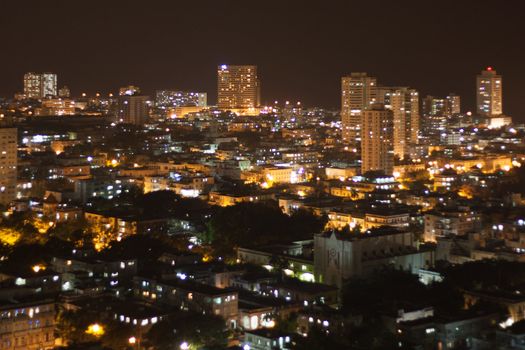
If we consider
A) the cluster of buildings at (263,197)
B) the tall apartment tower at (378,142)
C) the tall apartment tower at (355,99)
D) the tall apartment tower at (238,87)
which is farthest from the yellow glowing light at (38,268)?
the tall apartment tower at (238,87)

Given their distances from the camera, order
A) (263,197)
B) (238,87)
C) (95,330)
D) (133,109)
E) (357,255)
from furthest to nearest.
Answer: (238,87) → (133,109) → (263,197) → (357,255) → (95,330)

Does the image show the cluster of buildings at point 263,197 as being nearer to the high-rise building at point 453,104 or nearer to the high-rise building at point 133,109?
the high-rise building at point 133,109

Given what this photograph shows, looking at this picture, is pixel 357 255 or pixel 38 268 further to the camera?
pixel 357 255

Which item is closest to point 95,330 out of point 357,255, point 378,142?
point 357,255

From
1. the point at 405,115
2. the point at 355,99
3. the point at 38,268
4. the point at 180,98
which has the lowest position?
the point at 38,268

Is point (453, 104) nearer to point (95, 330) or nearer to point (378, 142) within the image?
point (378, 142)

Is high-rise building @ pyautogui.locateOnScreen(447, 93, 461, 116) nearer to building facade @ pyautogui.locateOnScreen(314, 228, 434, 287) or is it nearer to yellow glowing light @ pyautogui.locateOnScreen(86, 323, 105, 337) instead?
building facade @ pyautogui.locateOnScreen(314, 228, 434, 287)

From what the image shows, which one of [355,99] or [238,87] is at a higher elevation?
[238,87]
